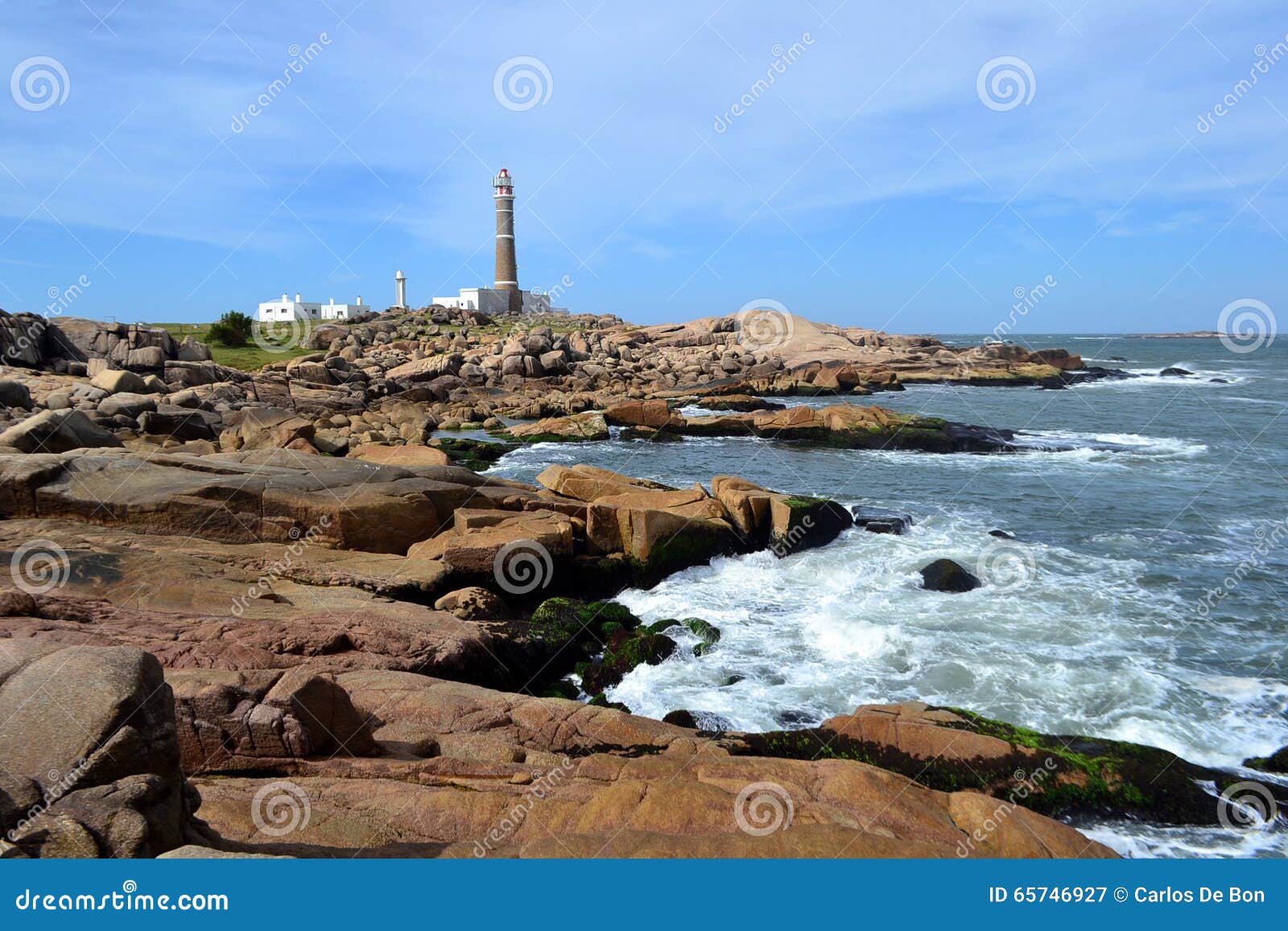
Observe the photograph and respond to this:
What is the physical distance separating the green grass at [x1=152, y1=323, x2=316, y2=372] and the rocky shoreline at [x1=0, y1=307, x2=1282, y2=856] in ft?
86.9

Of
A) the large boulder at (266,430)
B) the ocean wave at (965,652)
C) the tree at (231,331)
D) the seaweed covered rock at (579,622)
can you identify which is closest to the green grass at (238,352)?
the tree at (231,331)

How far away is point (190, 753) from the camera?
7.25m

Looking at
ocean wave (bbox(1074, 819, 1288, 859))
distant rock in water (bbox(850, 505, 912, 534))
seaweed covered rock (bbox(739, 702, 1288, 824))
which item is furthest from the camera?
distant rock in water (bbox(850, 505, 912, 534))

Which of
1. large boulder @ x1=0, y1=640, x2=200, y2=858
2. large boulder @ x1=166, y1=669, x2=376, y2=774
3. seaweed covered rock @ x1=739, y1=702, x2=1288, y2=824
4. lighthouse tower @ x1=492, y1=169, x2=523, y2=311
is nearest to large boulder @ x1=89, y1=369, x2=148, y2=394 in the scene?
large boulder @ x1=166, y1=669, x2=376, y2=774

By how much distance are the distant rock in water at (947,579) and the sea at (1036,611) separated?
0.90 ft

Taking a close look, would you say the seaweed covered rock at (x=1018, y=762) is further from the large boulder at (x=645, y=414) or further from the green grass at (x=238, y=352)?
the green grass at (x=238, y=352)

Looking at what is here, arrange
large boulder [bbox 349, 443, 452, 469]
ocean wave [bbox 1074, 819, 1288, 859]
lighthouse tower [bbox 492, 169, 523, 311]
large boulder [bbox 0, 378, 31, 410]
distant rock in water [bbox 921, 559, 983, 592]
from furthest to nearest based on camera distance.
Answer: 1. lighthouse tower [bbox 492, 169, 523, 311]
2. large boulder [bbox 0, 378, 31, 410]
3. large boulder [bbox 349, 443, 452, 469]
4. distant rock in water [bbox 921, 559, 983, 592]
5. ocean wave [bbox 1074, 819, 1288, 859]

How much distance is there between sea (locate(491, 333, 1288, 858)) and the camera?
37.0ft

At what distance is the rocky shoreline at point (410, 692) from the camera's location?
226 inches

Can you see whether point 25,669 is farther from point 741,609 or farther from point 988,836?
point 741,609

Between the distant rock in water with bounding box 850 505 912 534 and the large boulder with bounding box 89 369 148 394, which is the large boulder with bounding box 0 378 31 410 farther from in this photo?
the distant rock in water with bounding box 850 505 912 534

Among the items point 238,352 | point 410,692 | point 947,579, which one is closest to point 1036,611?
point 947,579

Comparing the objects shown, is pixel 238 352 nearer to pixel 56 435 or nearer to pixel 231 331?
pixel 231 331

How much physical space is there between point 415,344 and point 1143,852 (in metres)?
64.0
